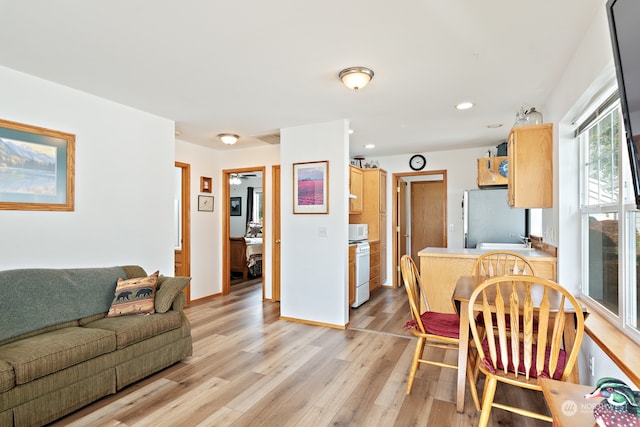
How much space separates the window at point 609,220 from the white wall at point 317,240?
2146 mm

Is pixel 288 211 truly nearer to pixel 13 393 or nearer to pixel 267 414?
pixel 267 414

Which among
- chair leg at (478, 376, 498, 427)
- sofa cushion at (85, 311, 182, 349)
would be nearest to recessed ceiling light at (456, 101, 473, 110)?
chair leg at (478, 376, 498, 427)

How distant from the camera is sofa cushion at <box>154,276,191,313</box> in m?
2.85

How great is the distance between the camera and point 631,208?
1698 millimetres

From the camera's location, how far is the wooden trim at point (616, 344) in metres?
1.36

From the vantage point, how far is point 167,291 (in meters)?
2.91

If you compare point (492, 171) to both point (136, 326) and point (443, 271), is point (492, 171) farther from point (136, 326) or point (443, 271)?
point (136, 326)

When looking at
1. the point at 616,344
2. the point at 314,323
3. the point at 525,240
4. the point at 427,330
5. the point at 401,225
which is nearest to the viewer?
the point at 616,344

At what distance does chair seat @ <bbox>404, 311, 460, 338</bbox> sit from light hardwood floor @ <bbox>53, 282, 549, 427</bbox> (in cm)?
45

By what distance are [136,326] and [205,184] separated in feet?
9.80

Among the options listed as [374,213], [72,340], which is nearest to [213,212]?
[374,213]

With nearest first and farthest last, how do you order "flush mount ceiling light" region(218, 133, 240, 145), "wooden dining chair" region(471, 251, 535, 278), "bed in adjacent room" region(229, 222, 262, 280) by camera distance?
"wooden dining chair" region(471, 251, 535, 278) → "flush mount ceiling light" region(218, 133, 240, 145) → "bed in adjacent room" region(229, 222, 262, 280)

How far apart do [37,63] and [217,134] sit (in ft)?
6.93

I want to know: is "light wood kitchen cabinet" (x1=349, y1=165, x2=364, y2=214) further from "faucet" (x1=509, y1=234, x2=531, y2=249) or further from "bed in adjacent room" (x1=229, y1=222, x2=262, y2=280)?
"bed in adjacent room" (x1=229, y1=222, x2=262, y2=280)
